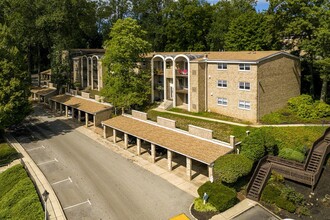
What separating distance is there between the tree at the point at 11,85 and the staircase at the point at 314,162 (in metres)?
35.7

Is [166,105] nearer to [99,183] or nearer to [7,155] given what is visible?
[99,183]

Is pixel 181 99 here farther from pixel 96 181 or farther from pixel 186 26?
pixel 186 26

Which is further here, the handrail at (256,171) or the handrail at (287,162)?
the handrail at (287,162)

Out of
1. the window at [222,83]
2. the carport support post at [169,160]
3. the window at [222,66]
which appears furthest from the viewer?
the window at [222,83]

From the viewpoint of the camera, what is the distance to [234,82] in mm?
40219

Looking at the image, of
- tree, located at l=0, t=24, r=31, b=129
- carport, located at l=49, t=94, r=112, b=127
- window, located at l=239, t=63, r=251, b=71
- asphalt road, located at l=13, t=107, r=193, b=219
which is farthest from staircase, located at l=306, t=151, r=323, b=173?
tree, located at l=0, t=24, r=31, b=129

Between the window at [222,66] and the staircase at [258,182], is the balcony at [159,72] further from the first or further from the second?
the staircase at [258,182]

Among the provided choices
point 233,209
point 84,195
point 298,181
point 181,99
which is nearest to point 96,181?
point 84,195

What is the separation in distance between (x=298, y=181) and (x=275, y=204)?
11.5 feet

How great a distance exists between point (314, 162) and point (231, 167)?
27.1 ft

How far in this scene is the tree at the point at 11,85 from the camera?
131 feet

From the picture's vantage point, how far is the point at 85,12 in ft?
224

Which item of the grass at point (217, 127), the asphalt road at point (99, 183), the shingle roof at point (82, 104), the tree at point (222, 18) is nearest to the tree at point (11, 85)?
the asphalt road at point (99, 183)

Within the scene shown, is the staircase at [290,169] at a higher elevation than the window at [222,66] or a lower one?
lower
